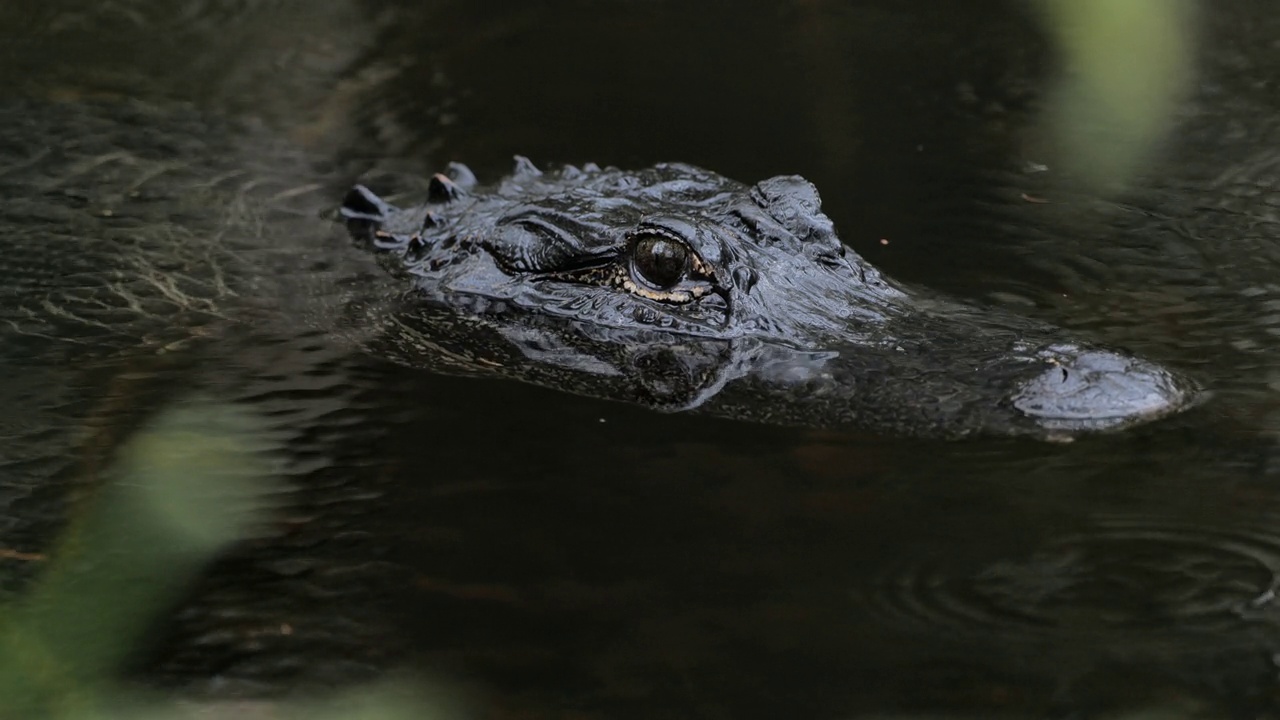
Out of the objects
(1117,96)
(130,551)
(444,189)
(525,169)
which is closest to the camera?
(130,551)

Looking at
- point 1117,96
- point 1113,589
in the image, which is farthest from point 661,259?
point 1117,96

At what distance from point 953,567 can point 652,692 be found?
2.60 feet

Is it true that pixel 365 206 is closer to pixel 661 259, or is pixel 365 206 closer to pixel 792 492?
pixel 661 259

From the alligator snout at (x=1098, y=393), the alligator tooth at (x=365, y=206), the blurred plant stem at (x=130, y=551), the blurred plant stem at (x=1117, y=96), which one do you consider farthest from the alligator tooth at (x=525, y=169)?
the alligator snout at (x=1098, y=393)

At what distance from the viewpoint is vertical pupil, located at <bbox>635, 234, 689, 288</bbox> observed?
4453 millimetres

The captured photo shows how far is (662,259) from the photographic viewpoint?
4.48 meters

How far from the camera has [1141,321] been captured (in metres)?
4.41

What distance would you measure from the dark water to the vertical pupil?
554 mm

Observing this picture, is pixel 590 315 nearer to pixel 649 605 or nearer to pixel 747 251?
pixel 747 251

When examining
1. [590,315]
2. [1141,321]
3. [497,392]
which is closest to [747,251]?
[590,315]

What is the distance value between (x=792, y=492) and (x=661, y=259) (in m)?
1.15

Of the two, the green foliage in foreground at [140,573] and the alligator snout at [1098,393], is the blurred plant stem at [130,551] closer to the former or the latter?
the green foliage in foreground at [140,573]

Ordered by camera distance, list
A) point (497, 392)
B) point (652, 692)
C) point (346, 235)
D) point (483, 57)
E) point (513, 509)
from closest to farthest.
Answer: point (652, 692)
point (513, 509)
point (497, 392)
point (346, 235)
point (483, 57)

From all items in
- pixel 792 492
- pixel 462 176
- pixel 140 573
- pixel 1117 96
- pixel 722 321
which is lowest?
pixel 140 573
